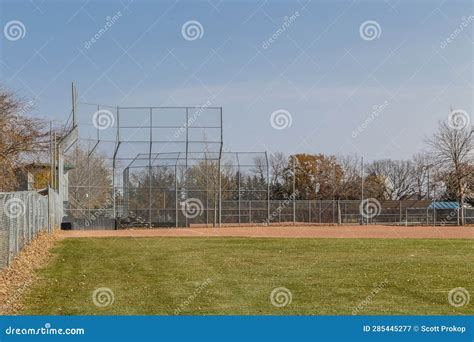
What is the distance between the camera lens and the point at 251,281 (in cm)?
1363

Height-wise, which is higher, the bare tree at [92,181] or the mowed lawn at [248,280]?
the bare tree at [92,181]

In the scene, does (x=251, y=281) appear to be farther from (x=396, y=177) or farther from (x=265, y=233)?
(x=396, y=177)

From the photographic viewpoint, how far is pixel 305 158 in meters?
79.2

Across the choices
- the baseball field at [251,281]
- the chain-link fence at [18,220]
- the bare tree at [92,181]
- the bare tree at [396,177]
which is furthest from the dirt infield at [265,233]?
the bare tree at [396,177]

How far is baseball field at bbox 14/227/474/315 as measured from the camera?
418 inches

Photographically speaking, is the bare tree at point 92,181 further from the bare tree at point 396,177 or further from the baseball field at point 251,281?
the bare tree at point 396,177

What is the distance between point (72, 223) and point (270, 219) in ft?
50.6

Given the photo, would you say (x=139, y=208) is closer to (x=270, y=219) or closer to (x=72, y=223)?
(x=72, y=223)

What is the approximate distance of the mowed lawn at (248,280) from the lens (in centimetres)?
1065

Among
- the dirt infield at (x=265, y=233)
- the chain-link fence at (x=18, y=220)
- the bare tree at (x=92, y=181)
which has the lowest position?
the dirt infield at (x=265, y=233)

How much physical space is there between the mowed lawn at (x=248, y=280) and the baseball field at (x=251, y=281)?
17 millimetres

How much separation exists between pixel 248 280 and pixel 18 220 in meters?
6.40

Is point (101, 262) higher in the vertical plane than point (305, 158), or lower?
lower

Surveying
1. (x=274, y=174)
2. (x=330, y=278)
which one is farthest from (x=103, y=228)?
(x=274, y=174)
